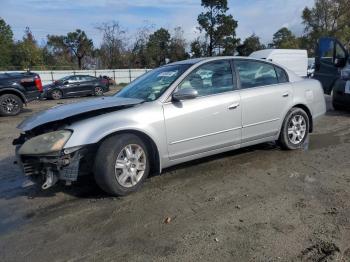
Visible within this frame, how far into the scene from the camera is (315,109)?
6.74 metres

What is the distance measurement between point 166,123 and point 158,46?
5466 cm

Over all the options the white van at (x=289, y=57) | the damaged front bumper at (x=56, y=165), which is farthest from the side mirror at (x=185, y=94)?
the white van at (x=289, y=57)

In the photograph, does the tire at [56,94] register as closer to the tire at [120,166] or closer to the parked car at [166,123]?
the parked car at [166,123]

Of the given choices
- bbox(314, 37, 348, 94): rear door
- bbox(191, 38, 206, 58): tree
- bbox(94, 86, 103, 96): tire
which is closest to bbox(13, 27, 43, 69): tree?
bbox(191, 38, 206, 58): tree

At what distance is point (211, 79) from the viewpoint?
5555 mm

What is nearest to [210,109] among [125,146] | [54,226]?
[125,146]

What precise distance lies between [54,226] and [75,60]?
69.1 metres

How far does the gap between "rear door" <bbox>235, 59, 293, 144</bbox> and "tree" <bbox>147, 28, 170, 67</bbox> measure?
5197 centimetres

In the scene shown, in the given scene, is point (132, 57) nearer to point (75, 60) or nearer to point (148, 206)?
point (75, 60)

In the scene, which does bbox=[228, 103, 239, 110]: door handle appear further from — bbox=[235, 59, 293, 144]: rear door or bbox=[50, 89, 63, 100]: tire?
bbox=[50, 89, 63, 100]: tire

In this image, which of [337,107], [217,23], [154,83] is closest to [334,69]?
[337,107]

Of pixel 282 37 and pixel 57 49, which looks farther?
pixel 282 37

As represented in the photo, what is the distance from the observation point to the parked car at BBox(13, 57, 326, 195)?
4492 millimetres

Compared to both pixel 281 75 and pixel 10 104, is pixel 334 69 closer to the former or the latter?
pixel 281 75
